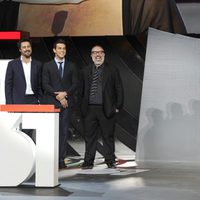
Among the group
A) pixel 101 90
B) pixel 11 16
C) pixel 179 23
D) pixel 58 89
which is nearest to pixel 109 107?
pixel 101 90

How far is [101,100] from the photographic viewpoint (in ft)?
19.9

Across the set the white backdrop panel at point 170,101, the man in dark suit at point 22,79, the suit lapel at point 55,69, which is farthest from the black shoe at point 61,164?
the white backdrop panel at point 170,101

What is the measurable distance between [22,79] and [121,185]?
1.62m

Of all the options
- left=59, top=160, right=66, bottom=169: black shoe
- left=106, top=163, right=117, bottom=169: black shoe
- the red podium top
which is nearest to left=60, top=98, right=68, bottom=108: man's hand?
left=59, top=160, right=66, bottom=169: black shoe

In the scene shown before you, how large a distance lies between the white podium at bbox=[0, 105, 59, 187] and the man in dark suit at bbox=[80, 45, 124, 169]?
59.4 inches

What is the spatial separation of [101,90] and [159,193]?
1.99 m

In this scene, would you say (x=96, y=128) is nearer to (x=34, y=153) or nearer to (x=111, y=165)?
(x=111, y=165)

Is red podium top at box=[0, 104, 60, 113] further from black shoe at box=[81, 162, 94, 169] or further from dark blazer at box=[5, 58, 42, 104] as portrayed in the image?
black shoe at box=[81, 162, 94, 169]

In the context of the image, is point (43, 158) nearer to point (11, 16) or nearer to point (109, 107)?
point (109, 107)

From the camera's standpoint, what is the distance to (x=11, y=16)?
7160 millimetres

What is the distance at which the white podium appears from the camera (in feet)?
14.9

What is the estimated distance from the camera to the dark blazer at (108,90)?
604 centimetres

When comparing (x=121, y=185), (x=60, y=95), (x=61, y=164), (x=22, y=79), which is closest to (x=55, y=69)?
(x=60, y=95)

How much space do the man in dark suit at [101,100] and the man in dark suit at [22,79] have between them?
63 centimetres
